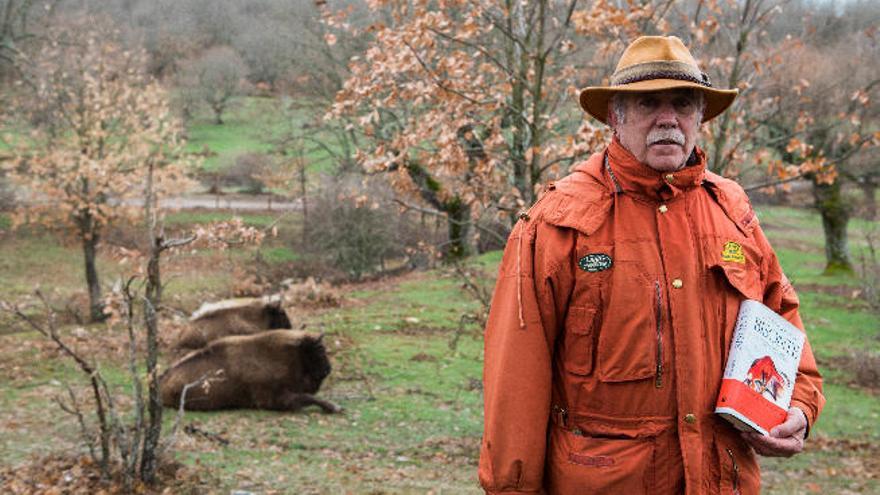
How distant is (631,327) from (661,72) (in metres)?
0.90

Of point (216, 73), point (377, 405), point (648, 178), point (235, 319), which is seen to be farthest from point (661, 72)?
point (216, 73)

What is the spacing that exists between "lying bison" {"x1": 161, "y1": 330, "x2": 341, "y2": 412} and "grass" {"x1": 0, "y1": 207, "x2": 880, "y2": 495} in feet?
0.73

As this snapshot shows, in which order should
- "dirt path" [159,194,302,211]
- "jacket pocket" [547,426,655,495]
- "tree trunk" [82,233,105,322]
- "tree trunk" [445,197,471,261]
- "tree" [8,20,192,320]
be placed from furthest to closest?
"dirt path" [159,194,302,211]
"tree trunk" [445,197,471,261]
"tree trunk" [82,233,105,322]
"tree" [8,20,192,320]
"jacket pocket" [547,426,655,495]

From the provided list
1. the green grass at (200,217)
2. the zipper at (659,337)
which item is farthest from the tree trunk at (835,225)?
the zipper at (659,337)

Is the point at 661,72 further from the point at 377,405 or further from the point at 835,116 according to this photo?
the point at 835,116

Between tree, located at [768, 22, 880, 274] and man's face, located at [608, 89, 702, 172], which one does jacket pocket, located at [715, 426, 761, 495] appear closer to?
man's face, located at [608, 89, 702, 172]

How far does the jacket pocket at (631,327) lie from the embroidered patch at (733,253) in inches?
11.4

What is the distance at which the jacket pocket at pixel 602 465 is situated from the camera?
2.59 m

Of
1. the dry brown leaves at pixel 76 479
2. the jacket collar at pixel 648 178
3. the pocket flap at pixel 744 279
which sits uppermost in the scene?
the jacket collar at pixel 648 178

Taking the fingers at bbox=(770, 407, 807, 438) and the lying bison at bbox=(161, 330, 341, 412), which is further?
the lying bison at bbox=(161, 330, 341, 412)

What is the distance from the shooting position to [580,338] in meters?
2.72

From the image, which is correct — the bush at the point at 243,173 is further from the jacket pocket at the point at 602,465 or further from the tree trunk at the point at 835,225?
the jacket pocket at the point at 602,465

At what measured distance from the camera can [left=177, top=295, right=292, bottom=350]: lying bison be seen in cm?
1277

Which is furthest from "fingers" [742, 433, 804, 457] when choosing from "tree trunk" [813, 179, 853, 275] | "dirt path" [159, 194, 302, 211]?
"dirt path" [159, 194, 302, 211]
